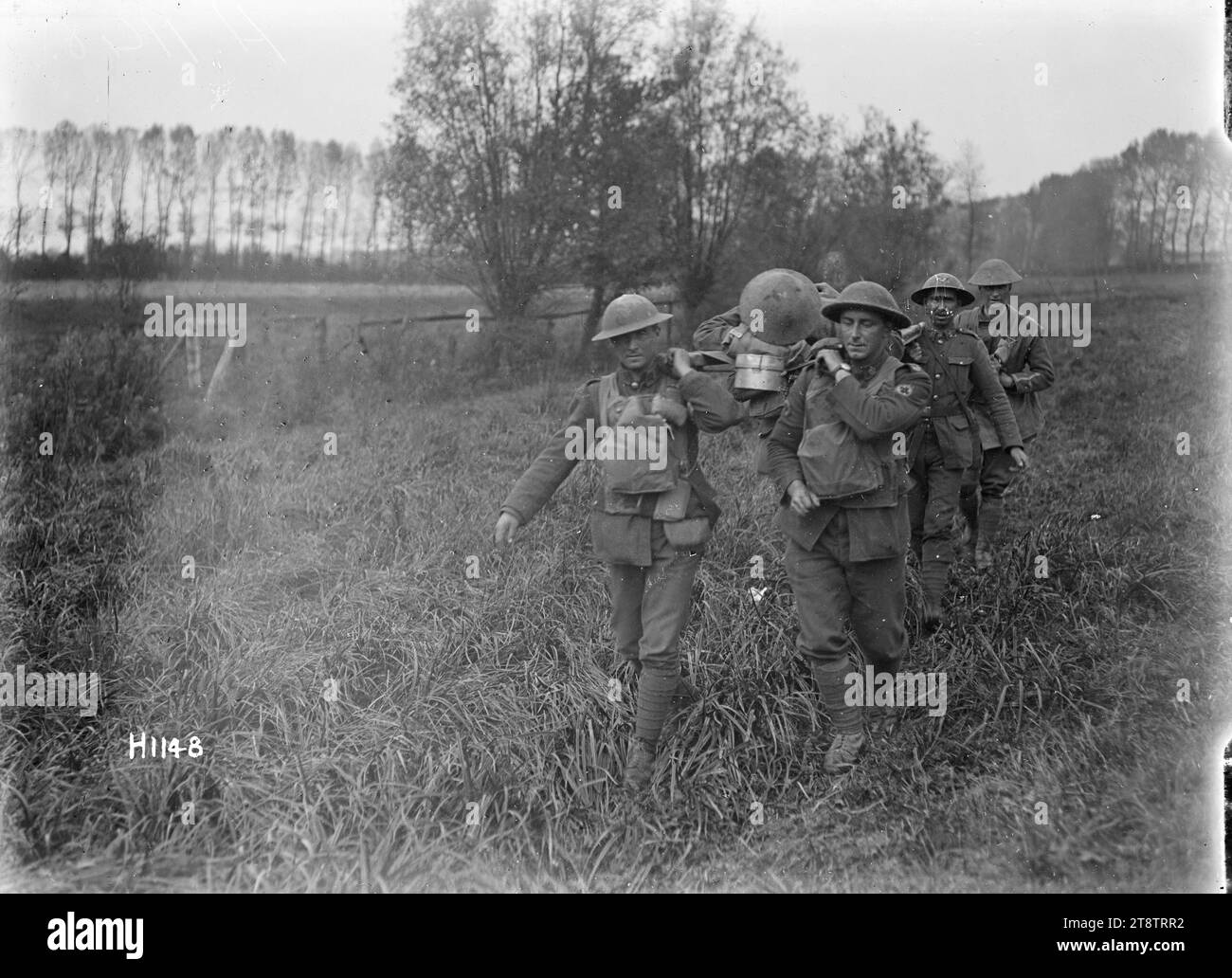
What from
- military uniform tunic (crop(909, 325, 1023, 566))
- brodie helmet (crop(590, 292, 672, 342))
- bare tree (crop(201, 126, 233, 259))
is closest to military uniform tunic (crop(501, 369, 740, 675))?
brodie helmet (crop(590, 292, 672, 342))

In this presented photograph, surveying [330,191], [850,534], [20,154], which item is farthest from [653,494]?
[330,191]

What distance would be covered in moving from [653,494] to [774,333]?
0.99 m

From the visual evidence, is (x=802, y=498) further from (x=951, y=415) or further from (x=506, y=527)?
(x=951, y=415)

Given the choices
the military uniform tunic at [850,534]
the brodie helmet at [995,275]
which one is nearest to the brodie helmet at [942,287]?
the brodie helmet at [995,275]

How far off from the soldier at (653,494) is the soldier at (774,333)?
326mm

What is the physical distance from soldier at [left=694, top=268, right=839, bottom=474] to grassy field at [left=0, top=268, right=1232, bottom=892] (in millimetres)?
1280

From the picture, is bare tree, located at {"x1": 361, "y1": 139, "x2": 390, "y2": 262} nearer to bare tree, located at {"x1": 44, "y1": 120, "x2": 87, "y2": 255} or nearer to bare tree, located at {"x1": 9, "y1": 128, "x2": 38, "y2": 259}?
bare tree, located at {"x1": 44, "y1": 120, "x2": 87, "y2": 255}

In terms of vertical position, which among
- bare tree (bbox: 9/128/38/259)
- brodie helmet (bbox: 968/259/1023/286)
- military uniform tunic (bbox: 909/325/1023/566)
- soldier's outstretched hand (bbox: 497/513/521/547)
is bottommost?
soldier's outstretched hand (bbox: 497/513/521/547)

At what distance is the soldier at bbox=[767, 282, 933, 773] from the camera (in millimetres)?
4375

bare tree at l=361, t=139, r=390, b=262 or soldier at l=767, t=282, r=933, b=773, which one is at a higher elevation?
bare tree at l=361, t=139, r=390, b=262

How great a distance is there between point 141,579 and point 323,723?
1992 mm

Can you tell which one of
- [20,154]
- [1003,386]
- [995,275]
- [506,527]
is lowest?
[506,527]

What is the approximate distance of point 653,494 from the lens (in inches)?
176

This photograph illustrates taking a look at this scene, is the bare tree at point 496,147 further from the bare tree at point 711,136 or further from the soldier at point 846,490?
the soldier at point 846,490
